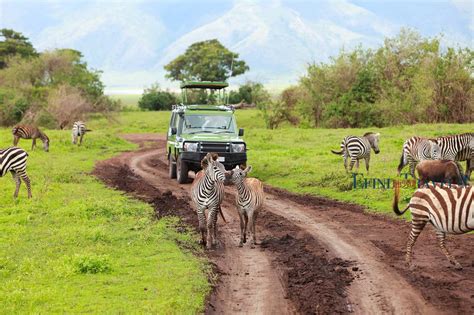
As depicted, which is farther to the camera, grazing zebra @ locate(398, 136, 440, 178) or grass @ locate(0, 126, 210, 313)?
grazing zebra @ locate(398, 136, 440, 178)

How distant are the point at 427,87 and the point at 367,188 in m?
27.6

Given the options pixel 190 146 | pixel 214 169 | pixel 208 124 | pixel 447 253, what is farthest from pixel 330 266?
pixel 208 124

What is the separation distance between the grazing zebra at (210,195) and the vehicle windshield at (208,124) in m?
9.61

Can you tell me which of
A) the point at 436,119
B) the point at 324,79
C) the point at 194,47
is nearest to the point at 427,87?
the point at 436,119

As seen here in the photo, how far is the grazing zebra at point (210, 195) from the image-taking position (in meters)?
13.0

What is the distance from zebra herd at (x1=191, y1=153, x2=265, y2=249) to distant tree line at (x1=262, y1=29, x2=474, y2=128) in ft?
112

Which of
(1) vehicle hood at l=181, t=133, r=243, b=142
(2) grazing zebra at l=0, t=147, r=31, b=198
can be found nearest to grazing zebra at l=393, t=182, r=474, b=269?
(1) vehicle hood at l=181, t=133, r=243, b=142

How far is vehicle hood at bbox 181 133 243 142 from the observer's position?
21.7 metres

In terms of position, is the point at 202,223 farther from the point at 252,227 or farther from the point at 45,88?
the point at 45,88

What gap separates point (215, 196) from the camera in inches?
519

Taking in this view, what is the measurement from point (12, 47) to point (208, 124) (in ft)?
195

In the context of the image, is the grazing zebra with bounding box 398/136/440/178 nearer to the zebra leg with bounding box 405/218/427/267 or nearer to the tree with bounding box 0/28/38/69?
the zebra leg with bounding box 405/218/427/267

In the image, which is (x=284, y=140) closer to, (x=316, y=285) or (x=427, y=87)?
(x=427, y=87)

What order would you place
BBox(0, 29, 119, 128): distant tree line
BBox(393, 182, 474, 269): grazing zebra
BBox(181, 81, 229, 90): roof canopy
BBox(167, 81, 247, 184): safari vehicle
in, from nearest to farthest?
1. BBox(393, 182, 474, 269): grazing zebra
2. BBox(167, 81, 247, 184): safari vehicle
3. BBox(181, 81, 229, 90): roof canopy
4. BBox(0, 29, 119, 128): distant tree line
